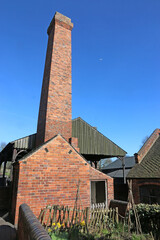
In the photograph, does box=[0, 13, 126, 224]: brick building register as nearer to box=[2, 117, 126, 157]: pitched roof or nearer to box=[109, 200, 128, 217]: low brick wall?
box=[2, 117, 126, 157]: pitched roof

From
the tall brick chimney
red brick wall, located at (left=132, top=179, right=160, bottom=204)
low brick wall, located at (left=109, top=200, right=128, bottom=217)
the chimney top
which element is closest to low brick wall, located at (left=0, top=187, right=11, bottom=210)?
the tall brick chimney

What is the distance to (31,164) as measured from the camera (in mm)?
6281

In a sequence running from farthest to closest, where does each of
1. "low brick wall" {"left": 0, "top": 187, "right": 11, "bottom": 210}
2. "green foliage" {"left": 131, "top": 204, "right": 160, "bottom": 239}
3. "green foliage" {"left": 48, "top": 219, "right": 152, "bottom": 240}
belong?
"low brick wall" {"left": 0, "top": 187, "right": 11, "bottom": 210}, "green foliage" {"left": 131, "top": 204, "right": 160, "bottom": 239}, "green foliage" {"left": 48, "top": 219, "right": 152, "bottom": 240}

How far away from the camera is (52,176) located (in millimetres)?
6605

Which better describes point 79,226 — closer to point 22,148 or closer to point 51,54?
point 22,148

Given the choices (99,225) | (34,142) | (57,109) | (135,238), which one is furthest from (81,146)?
(135,238)

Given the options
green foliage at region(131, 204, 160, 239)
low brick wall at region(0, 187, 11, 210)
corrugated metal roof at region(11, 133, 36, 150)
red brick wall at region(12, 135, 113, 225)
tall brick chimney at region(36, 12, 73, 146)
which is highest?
tall brick chimney at region(36, 12, 73, 146)

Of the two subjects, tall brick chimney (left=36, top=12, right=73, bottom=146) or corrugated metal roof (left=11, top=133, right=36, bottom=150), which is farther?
corrugated metal roof (left=11, top=133, right=36, bottom=150)

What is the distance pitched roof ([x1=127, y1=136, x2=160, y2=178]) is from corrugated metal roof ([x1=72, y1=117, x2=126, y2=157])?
195 centimetres

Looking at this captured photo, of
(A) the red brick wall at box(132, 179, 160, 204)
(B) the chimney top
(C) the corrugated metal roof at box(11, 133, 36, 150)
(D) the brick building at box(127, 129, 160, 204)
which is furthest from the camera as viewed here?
(A) the red brick wall at box(132, 179, 160, 204)

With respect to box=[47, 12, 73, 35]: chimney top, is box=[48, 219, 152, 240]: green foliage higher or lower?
lower

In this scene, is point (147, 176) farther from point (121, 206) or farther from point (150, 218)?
point (121, 206)

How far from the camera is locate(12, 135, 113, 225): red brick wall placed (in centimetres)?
597

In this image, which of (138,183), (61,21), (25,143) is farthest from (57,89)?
(138,183)
